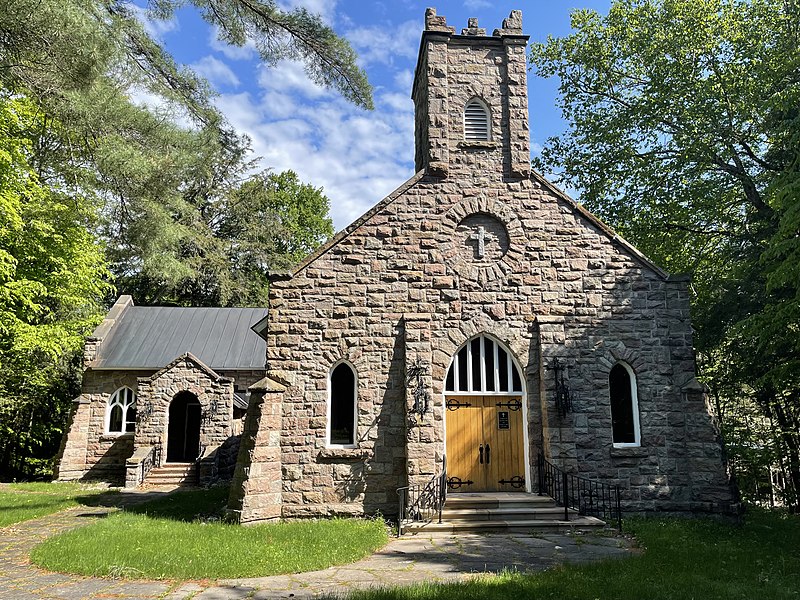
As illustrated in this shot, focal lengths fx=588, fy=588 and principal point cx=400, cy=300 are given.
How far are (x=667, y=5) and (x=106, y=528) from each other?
19.6 metres

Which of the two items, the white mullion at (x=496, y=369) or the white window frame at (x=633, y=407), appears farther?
the white mullion at (x=496, y=369)

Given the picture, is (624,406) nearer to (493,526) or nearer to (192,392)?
(493,526)

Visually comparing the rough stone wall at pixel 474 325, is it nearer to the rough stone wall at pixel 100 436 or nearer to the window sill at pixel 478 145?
the window sill at pixel 478 145

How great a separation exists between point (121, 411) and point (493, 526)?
51.3 ft

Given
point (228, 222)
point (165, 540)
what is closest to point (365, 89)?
point (165, 540)

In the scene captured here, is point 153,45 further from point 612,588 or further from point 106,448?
point 106,448

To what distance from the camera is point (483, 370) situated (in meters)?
12.5

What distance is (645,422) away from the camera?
1227 centimetres

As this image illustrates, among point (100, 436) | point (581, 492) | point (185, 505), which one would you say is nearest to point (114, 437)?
point (100, 436)

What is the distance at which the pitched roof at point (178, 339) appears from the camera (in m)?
21.5

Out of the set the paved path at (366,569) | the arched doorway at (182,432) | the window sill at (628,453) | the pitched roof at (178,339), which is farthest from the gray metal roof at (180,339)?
the window sill at (628,453)

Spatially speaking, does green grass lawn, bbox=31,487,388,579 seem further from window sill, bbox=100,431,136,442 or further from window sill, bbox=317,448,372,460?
window sill, bbox=100,431,136,442

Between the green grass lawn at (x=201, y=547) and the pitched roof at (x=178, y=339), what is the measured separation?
411 inches

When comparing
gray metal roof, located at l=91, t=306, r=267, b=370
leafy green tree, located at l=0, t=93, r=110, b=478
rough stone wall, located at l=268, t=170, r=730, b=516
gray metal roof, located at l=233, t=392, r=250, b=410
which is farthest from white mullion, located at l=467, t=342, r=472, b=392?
gray metal roof, located at l=91, t=306, r=267, b=370
